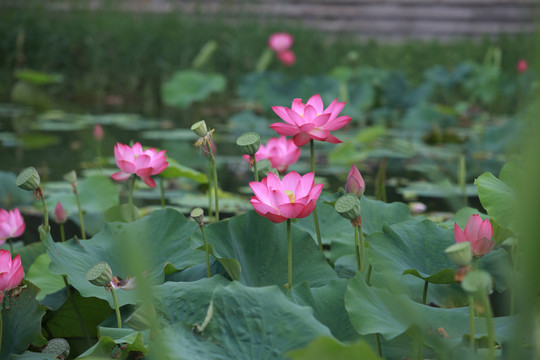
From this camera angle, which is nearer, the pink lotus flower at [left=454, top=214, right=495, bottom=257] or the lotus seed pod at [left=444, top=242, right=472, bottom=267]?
the lotus seed pod at [left=444, top=242, right=472, bottom=267]

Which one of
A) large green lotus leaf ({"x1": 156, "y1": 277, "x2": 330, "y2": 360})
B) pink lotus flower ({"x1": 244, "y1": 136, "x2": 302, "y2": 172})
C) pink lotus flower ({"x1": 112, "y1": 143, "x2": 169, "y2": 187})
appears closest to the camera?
large green lotus leaf ({"x1": 156, "y1": 277, "x2": 330, "y2": 360})

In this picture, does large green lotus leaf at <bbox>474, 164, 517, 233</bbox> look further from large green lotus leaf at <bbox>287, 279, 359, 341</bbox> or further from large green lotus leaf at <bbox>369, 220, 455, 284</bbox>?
large green lotus leaf at <bbox>287, 279, 359, 341</bbox>

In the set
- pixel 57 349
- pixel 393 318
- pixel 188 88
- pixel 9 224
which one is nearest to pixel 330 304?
pixel 393 318

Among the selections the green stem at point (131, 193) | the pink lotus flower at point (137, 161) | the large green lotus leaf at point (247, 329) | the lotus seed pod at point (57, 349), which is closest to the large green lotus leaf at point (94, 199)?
the green stem at point (131, 193)

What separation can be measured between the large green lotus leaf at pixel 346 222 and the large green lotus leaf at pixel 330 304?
21 cm

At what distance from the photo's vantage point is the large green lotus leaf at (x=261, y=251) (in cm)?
74

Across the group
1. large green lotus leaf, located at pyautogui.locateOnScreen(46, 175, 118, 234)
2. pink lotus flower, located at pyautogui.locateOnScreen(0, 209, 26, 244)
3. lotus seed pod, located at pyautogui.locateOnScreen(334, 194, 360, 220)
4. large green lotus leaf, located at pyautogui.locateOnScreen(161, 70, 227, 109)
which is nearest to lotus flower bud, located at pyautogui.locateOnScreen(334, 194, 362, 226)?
lotus seed pod, located at pyautogui.locateOnScreen(334, 194, 360, 220)

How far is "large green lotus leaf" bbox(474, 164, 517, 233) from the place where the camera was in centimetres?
73

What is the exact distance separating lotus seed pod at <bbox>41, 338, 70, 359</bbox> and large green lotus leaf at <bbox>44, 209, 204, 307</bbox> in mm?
69

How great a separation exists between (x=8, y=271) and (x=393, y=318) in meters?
0.41

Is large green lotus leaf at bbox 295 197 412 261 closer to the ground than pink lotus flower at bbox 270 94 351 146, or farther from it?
closer to the ground

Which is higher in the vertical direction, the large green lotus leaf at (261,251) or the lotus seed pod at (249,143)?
the lotus seed pod at (249,143)

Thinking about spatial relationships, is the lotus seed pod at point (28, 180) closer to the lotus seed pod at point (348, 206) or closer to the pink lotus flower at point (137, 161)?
the pink lotus flower at point (137, 161)

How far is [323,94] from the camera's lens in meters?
3.25
